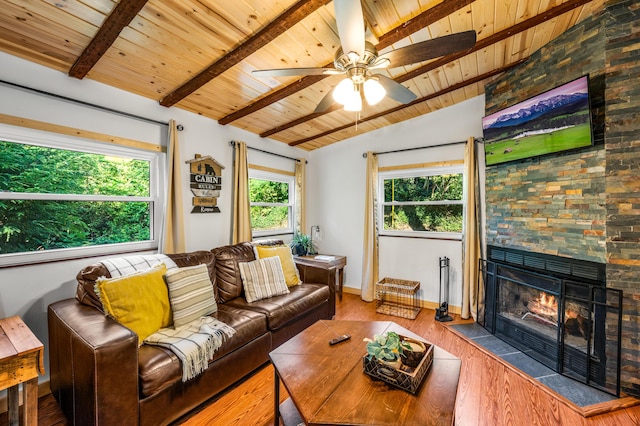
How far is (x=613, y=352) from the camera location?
6.88 ft

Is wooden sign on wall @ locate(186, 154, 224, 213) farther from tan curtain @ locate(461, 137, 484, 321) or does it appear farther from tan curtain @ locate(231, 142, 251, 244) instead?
tan curtain @ locate(461, 137, 484, 321)

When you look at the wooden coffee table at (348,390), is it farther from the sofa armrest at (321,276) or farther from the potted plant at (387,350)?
the sofa armrest at (321,276)

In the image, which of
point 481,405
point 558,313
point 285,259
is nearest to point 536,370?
point 558,313

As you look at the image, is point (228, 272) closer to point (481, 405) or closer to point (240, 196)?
point (240, 196)

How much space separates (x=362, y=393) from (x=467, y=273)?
2670 mm

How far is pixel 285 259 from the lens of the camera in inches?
126

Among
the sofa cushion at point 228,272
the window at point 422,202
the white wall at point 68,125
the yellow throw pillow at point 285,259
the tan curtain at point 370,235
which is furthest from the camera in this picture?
the tan curtain at point 370,235

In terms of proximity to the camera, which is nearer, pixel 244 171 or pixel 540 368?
pixel 540 368

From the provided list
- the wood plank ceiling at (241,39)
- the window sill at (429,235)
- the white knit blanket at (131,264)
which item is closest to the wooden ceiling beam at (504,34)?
the wood plank ceiling at (241,39)

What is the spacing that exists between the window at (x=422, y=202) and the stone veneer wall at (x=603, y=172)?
1125 millimetres

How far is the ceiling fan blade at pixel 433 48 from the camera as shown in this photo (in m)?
1.48

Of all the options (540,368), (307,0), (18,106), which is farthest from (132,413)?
(540,368)

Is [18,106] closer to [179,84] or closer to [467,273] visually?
[179,84]

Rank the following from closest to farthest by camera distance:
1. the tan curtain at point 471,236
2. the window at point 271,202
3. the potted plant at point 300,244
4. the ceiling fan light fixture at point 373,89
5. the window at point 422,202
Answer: the ceiling fan light fixture at point 373,89 < the tan curtain at point 471,236 < the window at point 422,202 < the window at point 271,202 < the potted plant at point 300,244
